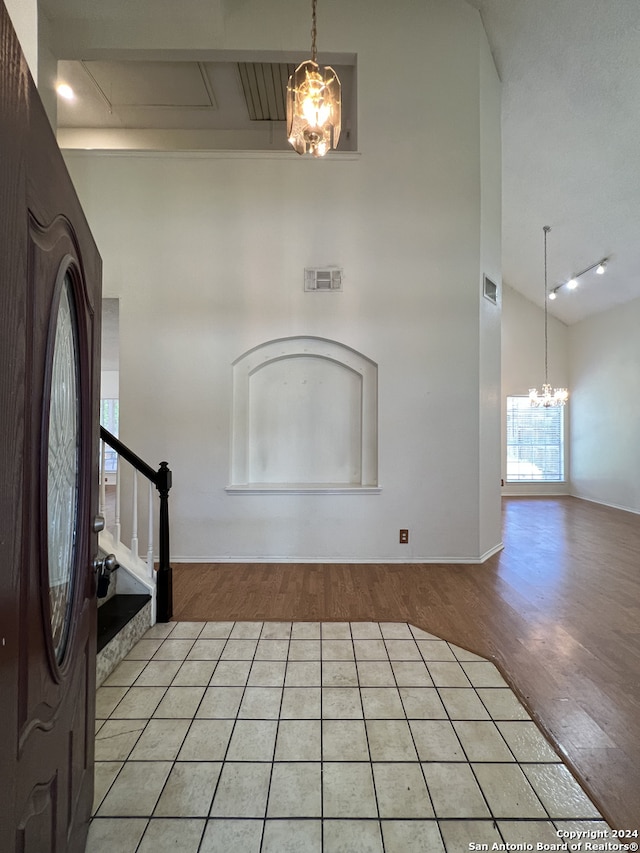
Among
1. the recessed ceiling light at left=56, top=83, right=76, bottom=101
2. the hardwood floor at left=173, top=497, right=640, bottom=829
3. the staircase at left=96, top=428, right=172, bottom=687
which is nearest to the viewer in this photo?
the hardwood floor at left=173, top=497, right=640, bottom=829

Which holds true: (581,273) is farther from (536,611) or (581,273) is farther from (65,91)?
(65,91)

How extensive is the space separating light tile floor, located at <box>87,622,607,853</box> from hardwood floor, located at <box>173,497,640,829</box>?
0.58ft

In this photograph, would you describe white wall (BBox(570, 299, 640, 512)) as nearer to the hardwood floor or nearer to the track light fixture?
the track light fixture

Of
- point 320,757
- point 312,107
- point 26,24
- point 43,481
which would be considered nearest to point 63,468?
point 43,481

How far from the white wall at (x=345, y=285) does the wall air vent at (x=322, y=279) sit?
0.30ft

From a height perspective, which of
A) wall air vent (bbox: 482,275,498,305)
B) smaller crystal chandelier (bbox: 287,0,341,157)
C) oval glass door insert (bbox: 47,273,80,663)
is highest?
smaller crystal chandelier (bbox: 287,0,341,157)

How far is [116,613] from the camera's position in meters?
2.35

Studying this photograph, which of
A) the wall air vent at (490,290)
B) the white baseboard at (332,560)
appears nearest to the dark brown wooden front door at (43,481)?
the white baseboard at (332,560)

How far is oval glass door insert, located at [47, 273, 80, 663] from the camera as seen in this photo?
0.93 meters

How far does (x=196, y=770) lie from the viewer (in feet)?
4.96

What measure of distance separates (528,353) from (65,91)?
870 cm

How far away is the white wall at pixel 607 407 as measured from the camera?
21.7 ft

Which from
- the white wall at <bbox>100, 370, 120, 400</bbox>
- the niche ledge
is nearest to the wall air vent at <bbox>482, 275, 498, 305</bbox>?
the niche ledge

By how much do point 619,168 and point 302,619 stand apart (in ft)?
19.0
